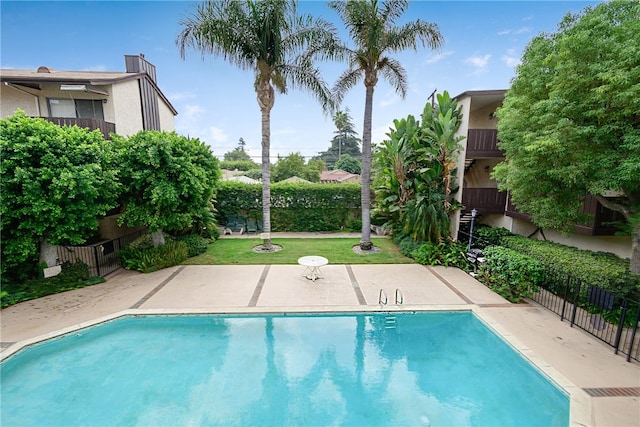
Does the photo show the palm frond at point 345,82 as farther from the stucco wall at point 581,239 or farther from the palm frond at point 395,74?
the stucco wall at point 581,239

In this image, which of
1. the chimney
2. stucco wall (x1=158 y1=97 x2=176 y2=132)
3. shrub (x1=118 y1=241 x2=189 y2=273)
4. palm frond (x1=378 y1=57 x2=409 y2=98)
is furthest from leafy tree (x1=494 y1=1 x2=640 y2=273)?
stucco wall (x1=158 y1=97 x2=176 y2=132)

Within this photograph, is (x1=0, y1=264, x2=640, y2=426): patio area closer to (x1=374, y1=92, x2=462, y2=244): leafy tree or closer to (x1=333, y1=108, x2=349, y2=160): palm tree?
(x1=374, y1=92, x2=462, y2=244): leafy tree

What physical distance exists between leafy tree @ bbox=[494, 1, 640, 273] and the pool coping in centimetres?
428

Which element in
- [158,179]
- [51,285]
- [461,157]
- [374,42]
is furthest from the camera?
[461,157]

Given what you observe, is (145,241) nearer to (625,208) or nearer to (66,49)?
(66,49)

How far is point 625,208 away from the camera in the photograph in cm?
785

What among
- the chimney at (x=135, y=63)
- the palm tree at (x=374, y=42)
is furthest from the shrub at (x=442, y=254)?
the chimney at (x=135, y=63)

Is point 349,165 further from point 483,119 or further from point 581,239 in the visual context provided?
point 581,239

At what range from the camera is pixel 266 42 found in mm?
12094

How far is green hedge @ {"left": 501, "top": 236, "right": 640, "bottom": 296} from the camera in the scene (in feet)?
24.2

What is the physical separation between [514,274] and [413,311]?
3.61 metres

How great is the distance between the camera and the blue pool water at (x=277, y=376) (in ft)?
16.2

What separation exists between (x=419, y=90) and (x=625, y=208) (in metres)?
10.6

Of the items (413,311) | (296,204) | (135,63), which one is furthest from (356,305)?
(135,63)
